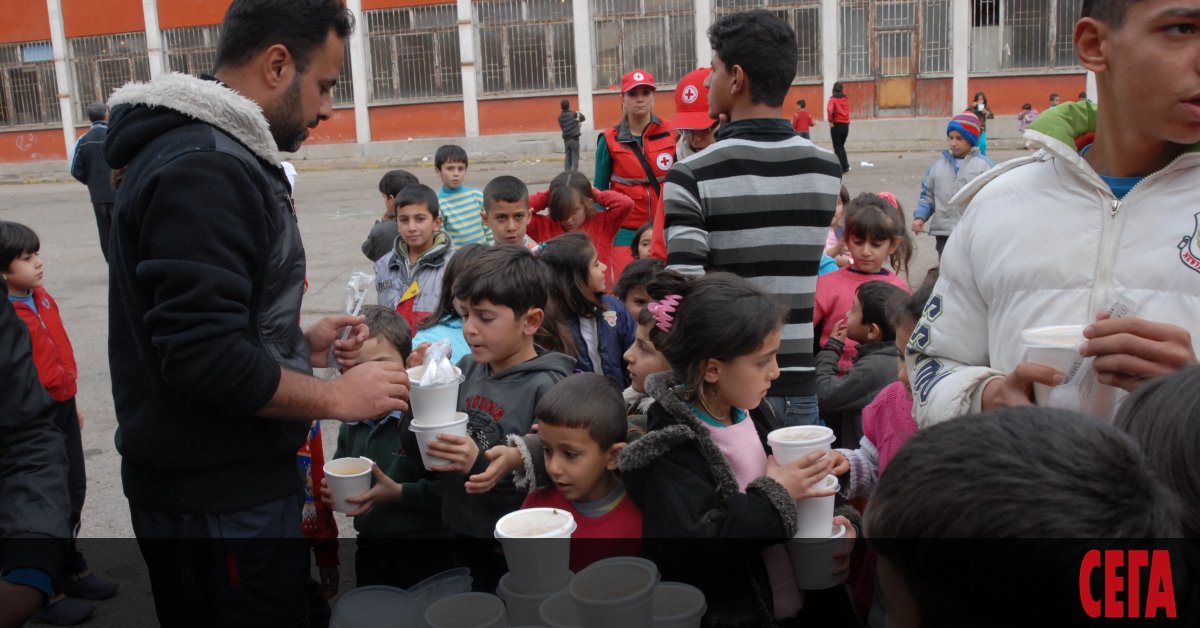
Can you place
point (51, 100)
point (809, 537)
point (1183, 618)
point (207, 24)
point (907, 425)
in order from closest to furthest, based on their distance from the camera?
point (1183, 618) < point (809, 537) < point (907, 425) < point (207, 24) < point (51, 100)

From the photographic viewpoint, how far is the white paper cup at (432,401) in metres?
2.71

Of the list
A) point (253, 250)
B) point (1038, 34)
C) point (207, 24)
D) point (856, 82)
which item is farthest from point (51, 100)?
point (253, 250)

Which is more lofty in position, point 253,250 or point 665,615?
point 253,250

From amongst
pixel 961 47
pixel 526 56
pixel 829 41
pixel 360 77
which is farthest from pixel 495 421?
pixel 360 77

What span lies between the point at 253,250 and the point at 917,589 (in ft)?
5.28

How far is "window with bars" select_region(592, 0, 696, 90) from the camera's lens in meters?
26.4

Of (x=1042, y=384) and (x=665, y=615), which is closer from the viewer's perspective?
(x=1042, y=384)

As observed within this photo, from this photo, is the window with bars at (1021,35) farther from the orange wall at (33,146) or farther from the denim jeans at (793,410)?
the orange wall at (33,146)

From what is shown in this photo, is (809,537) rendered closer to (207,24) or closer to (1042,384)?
(1042,384)

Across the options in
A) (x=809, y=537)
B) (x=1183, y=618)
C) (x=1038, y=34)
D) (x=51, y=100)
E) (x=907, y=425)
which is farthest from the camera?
(x=51, y=100)

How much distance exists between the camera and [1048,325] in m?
1.86

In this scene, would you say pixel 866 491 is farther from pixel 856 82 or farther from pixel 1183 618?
pixel 856 82

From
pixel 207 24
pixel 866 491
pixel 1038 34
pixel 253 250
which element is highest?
pixel 207 24

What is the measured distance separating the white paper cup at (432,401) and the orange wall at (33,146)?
32933mm
